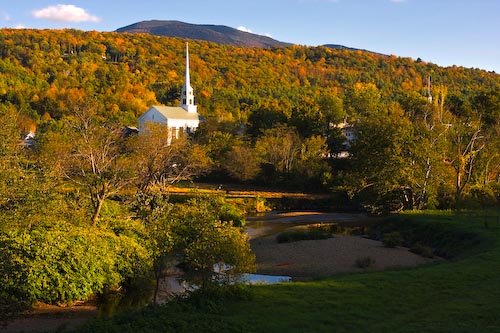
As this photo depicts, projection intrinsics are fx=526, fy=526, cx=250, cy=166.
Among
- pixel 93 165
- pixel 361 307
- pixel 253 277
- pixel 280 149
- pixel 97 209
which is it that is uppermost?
pixel 280 149

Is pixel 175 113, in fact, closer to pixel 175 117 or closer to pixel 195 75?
pixel 175 117

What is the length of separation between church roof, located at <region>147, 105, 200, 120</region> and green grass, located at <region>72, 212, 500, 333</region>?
69229 mm

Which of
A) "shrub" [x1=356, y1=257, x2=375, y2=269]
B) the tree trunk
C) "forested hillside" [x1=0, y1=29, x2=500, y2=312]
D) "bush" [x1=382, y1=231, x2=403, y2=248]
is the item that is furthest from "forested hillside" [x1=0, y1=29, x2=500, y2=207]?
"shrub" [x1=356, y1=257, x2=375, y2=269]

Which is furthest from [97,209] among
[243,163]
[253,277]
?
[243,163]

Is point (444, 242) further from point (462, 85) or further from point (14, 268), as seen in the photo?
point (462, 85)

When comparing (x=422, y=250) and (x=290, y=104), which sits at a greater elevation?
(x=290, y=104)

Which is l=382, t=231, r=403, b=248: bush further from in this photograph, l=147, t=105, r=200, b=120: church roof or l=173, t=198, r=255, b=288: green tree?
l=147, t=105, r=200, b=120: church roof

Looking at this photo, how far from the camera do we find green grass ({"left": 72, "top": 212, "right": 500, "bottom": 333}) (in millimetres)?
14281

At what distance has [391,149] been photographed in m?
45.1

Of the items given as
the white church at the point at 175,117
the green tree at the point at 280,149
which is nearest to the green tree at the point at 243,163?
the green tree at the point at 280,149

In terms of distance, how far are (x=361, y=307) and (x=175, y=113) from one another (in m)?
76.0

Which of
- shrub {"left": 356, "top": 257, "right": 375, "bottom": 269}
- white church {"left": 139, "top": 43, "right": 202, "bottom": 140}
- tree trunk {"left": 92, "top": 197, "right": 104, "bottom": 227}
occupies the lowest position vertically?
shrub {"left": 356, "top": 257, "right": 375, "bottom": 269}

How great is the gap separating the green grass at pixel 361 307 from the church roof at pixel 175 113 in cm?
6923

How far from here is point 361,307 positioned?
16.8 m
